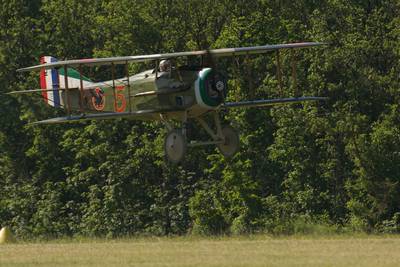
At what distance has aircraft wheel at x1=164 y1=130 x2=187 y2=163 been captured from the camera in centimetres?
2466

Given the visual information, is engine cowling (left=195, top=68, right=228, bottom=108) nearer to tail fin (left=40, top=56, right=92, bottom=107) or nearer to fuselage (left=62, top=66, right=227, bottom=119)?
fuselage (left=62, top=66, right=227, bottom=119)

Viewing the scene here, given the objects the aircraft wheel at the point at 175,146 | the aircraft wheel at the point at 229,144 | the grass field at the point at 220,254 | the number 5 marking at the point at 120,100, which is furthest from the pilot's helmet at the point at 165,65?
the grass field at the point at 220,254

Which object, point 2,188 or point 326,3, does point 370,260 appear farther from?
point 2,188

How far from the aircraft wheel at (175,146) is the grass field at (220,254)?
2.05 m

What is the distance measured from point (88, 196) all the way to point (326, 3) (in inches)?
361

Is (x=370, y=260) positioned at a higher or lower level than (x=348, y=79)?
lower

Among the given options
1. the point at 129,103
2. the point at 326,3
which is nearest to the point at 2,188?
the point at 326,3

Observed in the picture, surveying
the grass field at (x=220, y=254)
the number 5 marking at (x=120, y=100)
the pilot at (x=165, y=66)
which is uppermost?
the pilot at (x=165, y=66)

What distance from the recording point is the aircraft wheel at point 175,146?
24656 mm

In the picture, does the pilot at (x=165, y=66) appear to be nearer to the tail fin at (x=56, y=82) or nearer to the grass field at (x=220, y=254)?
the grass field at (x=220, y=254)

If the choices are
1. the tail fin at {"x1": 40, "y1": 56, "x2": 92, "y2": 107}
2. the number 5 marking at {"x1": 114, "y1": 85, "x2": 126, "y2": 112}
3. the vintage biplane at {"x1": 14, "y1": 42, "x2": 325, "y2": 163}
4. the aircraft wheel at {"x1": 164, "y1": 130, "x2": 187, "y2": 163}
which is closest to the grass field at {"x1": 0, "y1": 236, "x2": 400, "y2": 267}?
the aircraft wheel at {"x1": 164, "y1": 130, "x2": 187, "y2": 163}

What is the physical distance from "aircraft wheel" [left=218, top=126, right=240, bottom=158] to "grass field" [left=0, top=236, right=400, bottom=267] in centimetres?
227

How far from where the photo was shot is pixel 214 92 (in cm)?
2427

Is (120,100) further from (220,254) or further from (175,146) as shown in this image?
(220,254)
